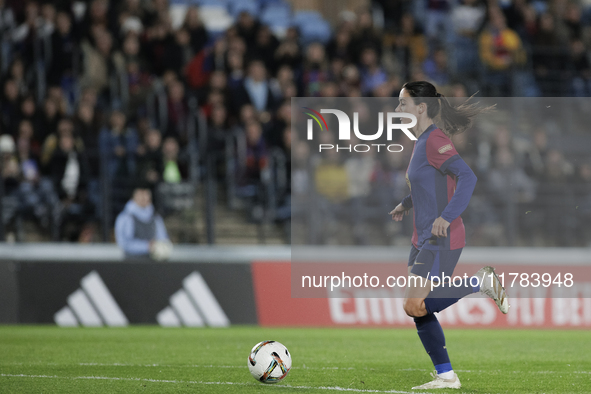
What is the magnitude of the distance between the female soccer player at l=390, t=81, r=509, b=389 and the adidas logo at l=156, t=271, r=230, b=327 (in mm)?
6518

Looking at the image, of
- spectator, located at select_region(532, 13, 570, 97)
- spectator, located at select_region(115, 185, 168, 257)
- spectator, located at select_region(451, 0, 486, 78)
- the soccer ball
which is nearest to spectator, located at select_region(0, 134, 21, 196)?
spectator, located at select_region(115, 185, 168, 257)

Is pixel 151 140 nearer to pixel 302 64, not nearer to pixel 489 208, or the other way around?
pixel 302 64

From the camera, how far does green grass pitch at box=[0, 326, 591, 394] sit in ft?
21.9

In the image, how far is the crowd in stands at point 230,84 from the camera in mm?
12695

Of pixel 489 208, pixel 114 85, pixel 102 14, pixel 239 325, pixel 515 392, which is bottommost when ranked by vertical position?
pixel 239 325

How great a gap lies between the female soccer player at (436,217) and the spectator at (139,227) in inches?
253

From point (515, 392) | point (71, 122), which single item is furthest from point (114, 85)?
point (515, 392)

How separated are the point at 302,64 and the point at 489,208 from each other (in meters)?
4.75

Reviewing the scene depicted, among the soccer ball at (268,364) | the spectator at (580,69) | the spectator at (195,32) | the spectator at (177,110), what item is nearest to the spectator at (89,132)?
the spectator at (177,110)

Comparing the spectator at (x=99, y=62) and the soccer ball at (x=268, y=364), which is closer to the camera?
the soccer ball at (x=268, y=364)

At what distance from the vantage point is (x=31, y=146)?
13.3m

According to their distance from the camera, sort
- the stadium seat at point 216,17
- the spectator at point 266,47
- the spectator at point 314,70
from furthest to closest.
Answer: the stadium seat at point 216,17
the spectator at point 266,47
the spectator at point 314,70

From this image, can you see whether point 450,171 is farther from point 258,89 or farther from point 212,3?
point 212,3

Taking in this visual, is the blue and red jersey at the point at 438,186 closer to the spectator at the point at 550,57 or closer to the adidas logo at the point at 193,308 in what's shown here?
the adidas logo at the point at 193,308
